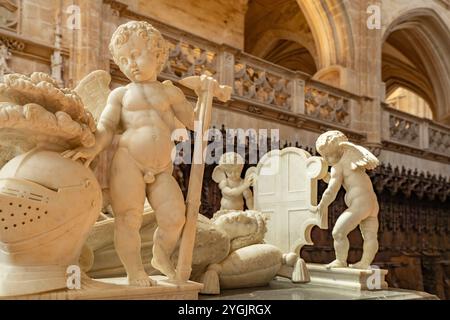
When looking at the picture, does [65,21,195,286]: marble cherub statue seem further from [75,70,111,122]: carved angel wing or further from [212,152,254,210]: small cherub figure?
[212,152,254,210]: small cherub figure

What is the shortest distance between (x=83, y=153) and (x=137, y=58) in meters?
0.62

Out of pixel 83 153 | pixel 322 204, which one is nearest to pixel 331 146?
pixel 322 204

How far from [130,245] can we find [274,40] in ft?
48.7

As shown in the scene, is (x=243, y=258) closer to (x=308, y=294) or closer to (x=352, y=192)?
(x=308, y=294)

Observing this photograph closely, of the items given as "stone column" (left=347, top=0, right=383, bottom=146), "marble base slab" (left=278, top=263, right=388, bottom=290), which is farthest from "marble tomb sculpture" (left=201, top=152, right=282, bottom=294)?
"stone column" (left=347, top=0, right=383, bottom=146)

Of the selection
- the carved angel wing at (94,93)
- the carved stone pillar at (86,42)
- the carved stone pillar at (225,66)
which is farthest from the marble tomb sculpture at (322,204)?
the carved stone pillar at (225,66)

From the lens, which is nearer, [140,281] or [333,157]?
[140,281]

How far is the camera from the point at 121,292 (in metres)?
2.41

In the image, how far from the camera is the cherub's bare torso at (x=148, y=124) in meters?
2.60

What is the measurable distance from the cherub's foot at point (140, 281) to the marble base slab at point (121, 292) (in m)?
0.03

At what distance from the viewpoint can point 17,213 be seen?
2182mm

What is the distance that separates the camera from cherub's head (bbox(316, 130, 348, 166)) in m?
4.17

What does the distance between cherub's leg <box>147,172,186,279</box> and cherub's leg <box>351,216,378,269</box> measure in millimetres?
2011
